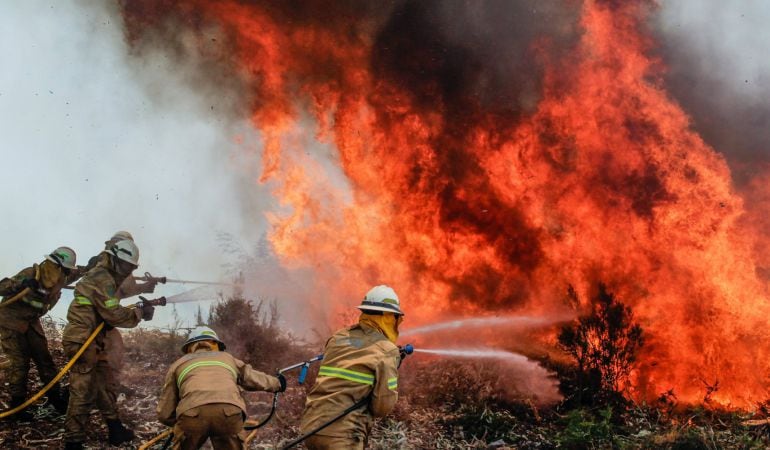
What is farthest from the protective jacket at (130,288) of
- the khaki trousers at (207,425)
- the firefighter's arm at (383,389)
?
the firefighter's arm at (383,389)

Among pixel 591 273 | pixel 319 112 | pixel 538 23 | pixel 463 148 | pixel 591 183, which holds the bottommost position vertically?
pixel 591 273

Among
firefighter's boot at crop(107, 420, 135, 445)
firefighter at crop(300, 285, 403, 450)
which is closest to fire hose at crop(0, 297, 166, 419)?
firefighter's boot at crop(107, 420, 135, 445)

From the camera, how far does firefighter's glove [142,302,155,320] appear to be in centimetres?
855

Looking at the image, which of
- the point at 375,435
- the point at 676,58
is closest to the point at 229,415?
the point at 375,435

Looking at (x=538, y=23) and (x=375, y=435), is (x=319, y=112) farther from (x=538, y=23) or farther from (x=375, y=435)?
(x=375, y=435)

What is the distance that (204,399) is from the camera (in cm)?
551

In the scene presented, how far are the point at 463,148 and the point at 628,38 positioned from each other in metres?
3.77

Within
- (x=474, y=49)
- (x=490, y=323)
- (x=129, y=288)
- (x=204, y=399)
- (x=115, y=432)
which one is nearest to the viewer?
(x=204, y=399)

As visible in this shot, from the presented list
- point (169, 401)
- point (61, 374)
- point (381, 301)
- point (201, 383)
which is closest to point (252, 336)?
point (61, 374)

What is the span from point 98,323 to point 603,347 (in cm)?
749

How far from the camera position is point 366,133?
1252cm

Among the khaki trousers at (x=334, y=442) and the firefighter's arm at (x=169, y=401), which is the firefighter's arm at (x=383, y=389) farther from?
the firefighter's arm at (x=169, y=401)

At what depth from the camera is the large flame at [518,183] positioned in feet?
34.5

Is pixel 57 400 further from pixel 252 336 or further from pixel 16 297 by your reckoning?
pixel 252 336
